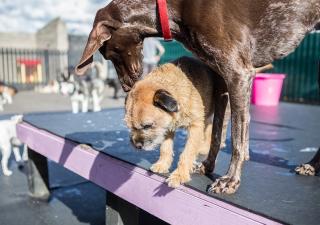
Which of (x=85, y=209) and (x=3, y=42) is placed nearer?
(x=85, y=209)

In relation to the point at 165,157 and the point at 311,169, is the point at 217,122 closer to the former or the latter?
Answer: the point at 165,157

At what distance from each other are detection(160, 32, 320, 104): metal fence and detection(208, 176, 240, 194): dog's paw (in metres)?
7.29

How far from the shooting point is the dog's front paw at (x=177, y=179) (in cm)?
194

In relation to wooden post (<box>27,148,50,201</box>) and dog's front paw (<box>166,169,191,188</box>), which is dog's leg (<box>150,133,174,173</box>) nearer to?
dog's front paw (<box>166,169,191,188</box>)

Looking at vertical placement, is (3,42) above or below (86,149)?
above

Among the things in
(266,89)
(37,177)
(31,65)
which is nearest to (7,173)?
(37,177)

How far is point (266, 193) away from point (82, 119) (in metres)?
3.12

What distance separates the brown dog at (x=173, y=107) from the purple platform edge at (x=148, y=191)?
104 mm

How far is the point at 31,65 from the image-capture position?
18438 mm

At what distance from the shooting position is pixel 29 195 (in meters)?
3.97

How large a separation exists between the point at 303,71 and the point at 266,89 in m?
3.30

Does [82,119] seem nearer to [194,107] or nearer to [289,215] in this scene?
[194,107]

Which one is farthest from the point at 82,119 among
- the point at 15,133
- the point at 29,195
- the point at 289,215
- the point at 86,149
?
the point at 289,215

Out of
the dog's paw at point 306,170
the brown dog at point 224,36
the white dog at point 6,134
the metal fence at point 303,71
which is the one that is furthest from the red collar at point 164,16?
the metal fence at point 303,71
